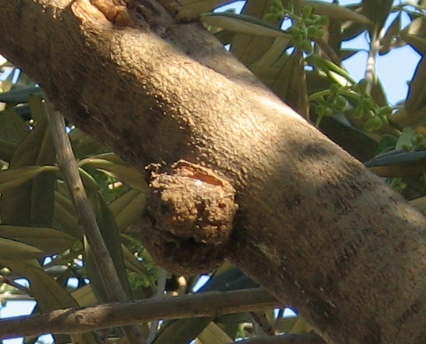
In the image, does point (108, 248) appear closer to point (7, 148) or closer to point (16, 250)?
point (16, 250)

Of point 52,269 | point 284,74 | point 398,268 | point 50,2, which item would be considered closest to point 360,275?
point 398,268

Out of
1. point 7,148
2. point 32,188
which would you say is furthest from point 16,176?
point 7,148

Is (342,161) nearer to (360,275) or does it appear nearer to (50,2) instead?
(360,275)

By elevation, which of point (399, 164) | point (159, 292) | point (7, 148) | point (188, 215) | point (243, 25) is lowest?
point (188, 215)

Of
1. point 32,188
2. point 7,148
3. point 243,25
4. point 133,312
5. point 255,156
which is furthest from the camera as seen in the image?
point 7,148

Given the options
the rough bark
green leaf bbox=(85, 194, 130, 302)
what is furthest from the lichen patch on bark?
green leaf bbox=(85, 194, 130, 302)

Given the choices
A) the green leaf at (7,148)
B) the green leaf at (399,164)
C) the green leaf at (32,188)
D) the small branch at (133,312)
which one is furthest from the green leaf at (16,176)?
the green leaf at (399,164)

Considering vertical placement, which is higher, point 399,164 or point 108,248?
point 108,248
